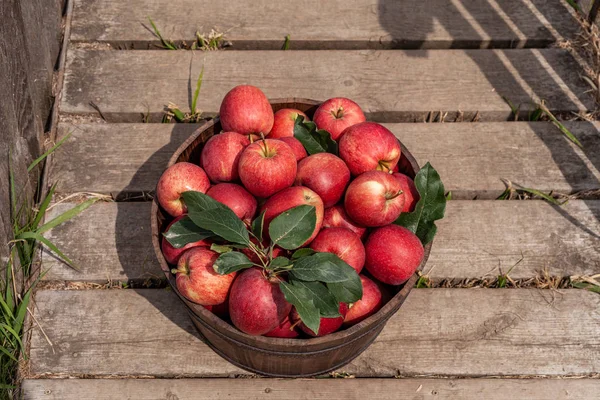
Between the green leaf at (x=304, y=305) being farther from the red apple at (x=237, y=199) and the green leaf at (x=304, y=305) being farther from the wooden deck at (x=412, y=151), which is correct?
the wooden deck at (x=412, y=151)

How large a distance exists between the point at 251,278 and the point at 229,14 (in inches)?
68.1

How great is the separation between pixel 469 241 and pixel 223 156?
107 centimetres

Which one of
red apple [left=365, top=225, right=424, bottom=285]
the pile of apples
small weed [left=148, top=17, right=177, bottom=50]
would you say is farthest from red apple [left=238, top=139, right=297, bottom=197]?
small weed [left=148, top=17, right=177, bottom=50]

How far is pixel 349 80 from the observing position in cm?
288

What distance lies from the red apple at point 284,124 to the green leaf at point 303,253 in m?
0.55

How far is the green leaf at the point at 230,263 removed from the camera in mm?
Answer: 1725

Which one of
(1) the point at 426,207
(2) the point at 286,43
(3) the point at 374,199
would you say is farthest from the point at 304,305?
(2) the point at 286,43

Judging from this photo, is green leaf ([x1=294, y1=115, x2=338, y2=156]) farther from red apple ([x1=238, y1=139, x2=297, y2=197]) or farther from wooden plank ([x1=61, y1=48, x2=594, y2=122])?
wooden plank ([x1=61, y1=48, x2=594, y2=122])

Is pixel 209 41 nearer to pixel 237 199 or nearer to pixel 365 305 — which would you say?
pixel 237 199

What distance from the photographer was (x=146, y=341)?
7.40ft

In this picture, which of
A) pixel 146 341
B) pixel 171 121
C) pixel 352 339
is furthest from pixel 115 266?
pixel 352 339

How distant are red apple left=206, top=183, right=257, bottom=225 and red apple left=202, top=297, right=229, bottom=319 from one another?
0.26m

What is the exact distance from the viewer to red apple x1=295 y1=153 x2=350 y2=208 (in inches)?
77.4

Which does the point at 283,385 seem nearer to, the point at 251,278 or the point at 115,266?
the point at 251,278
